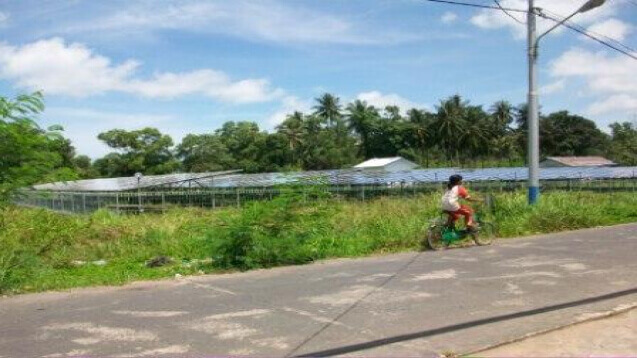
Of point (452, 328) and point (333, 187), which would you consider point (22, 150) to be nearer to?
point (452, 328)

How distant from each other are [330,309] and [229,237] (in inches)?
153

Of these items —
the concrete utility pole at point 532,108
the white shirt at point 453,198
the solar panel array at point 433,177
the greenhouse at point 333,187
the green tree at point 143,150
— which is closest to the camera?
the white shirt at point 453,198

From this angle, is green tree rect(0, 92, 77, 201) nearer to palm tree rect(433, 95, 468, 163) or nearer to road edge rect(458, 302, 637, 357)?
road edge rect(458, 302, 637, 357)

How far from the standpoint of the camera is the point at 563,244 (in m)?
12.9

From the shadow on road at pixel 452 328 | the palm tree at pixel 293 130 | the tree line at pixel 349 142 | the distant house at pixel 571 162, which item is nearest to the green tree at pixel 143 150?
the tree line at pixel 349 142

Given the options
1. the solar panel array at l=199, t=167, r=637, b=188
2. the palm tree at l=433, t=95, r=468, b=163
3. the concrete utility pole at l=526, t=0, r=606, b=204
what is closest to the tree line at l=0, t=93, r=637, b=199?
the palm tree at l=433, t=95, r=468, b=163

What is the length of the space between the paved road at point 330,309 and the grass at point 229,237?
27.5 inches

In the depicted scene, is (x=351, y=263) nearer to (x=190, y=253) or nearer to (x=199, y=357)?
(x=190, y=253)

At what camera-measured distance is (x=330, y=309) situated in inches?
285

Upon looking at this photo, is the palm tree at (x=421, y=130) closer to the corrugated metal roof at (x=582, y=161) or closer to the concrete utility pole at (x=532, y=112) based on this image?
the corrugated metal roof at (x=582, y=161)

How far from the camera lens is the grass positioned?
1033cm

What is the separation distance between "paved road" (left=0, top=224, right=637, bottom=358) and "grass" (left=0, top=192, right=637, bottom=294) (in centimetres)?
70

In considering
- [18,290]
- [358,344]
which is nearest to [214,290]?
[18,290]

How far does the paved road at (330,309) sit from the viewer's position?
5855 mm
